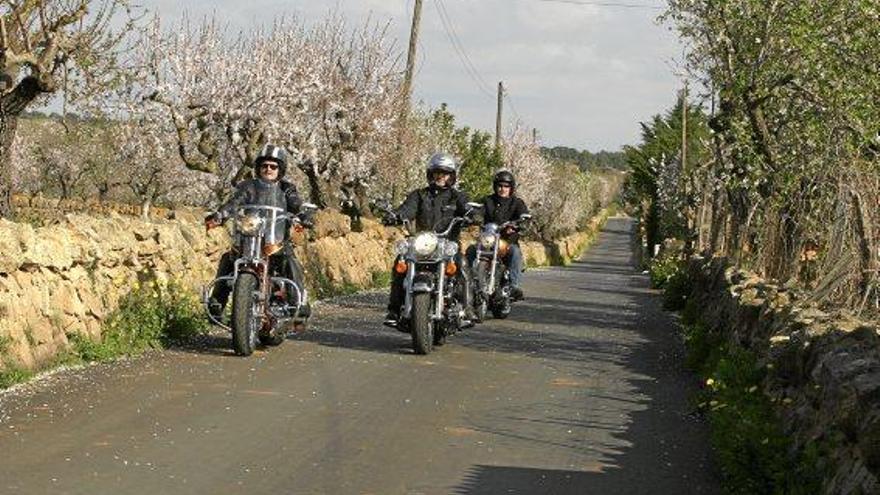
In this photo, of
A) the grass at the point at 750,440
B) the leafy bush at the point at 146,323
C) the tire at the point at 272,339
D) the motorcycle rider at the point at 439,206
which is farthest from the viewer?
the motorcycle rider at the point at 439,206

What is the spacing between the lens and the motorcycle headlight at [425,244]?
44.6 ft

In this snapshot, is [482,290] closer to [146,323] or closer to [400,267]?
[400,267]

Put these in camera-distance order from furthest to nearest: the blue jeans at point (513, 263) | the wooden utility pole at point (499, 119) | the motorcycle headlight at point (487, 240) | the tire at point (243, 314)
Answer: the wooden utility pole at point (499, 119), the blue jeans at point (513, 263), the motorcycle headlight at point (487, 240), the tire at point (243, 314)

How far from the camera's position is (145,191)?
58.8 meters

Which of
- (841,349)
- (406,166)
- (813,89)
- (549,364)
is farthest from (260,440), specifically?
(406,166)

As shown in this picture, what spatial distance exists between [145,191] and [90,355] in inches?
1908

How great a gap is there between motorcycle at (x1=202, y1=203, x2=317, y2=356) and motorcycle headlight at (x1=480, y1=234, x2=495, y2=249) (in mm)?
4433

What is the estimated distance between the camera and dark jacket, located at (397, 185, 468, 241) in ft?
47.9

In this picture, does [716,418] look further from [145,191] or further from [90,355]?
[145,191]

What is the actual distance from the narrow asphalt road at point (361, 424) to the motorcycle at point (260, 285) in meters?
0.24

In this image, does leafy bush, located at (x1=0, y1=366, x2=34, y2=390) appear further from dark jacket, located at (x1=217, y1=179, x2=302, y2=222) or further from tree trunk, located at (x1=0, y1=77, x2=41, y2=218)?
tree trunk, located at (x1=0, y1=77, x2=41, y2=218)

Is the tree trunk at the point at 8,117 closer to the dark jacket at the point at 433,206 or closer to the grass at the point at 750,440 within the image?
the dark jacket at the point at 433,206

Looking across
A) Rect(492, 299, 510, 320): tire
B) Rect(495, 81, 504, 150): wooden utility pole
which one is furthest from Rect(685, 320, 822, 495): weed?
Rect(495, 81, 504, 150): wooden utility pole

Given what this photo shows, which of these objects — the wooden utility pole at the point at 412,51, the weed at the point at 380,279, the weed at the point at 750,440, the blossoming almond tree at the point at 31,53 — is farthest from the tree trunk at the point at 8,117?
the wooden utility pole at the point at 412,51
